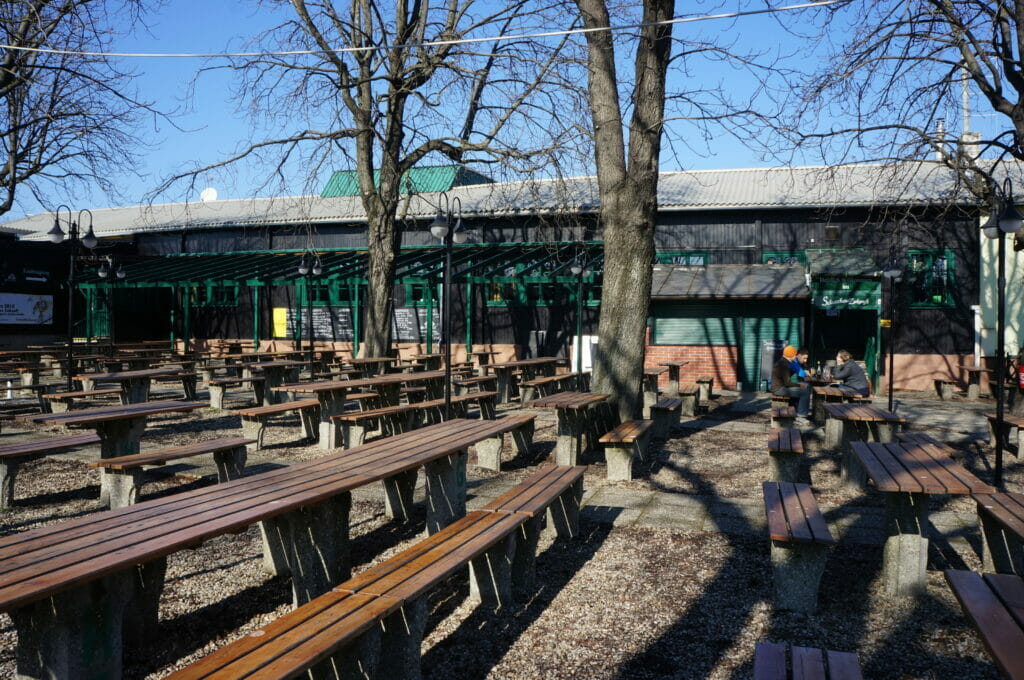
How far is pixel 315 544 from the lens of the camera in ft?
13.8

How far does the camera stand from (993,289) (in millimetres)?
17188

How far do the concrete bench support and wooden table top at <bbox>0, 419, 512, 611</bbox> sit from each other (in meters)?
2.21

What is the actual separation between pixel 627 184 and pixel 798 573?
19.8 ft

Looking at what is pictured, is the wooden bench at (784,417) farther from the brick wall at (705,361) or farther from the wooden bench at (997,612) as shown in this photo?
the brick wall at (705,361)

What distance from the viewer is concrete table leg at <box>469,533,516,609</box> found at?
408cm

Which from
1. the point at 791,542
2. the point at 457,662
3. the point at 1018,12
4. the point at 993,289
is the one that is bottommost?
the point at 457,662

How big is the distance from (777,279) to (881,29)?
5984mm

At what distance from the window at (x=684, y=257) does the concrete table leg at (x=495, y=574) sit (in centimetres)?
1566

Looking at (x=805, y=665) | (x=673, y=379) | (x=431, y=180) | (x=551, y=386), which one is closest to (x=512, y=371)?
(x=551, y=386)

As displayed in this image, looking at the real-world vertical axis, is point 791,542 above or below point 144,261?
below

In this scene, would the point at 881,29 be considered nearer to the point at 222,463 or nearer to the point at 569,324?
the point at 569,324

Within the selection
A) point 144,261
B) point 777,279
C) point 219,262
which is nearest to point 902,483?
point 777,279

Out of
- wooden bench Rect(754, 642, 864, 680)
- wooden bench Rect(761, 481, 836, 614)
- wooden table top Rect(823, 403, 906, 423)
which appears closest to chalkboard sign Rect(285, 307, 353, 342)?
wooden table top Rect(823, 403, 906, 423)

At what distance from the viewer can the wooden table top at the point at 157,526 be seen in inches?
103
